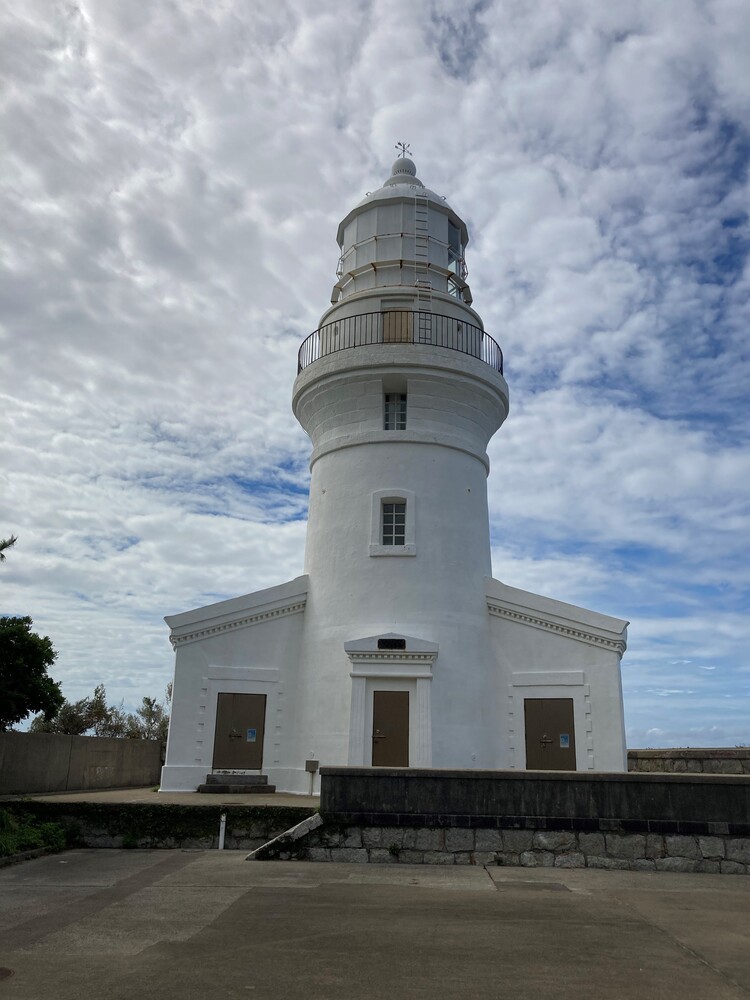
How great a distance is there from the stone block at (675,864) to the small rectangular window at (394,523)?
9663mm

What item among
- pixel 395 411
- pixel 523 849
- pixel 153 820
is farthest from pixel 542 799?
pixel 395 411

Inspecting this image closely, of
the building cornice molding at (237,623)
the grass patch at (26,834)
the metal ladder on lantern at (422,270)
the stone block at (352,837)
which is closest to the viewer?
the stone block at (352,837)

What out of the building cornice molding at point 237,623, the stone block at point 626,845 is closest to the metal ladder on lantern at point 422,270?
the building cornice molding at point 237,623

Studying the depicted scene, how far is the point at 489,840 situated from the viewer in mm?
11703

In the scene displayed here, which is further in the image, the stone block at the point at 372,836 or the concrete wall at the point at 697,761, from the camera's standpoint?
the concrete wall at the point at 697,761

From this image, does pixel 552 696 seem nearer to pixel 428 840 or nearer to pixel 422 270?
pixel 428 840

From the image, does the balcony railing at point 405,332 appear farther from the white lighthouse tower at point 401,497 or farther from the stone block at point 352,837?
the stone block at point 352,837

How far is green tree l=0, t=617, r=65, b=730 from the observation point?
19109 millimetres

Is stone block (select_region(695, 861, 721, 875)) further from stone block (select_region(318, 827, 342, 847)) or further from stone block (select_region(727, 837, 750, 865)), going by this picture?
stone block (select_region(318, 827, 342, 847))

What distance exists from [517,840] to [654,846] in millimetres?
1922

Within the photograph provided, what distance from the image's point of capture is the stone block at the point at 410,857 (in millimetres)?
11648

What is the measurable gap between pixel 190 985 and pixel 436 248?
19.7 m

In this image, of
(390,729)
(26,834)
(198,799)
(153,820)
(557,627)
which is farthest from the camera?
(557,627)

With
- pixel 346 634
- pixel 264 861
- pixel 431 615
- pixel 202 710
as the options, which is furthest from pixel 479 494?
pixel 264 861
